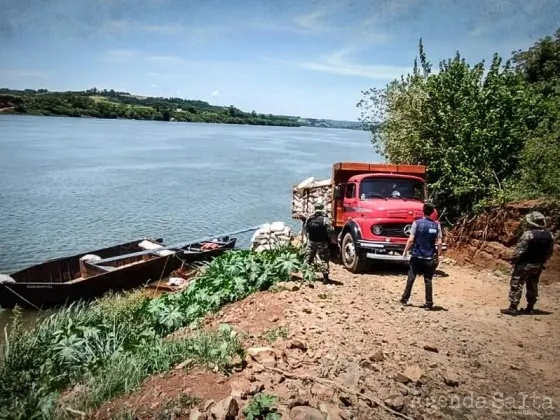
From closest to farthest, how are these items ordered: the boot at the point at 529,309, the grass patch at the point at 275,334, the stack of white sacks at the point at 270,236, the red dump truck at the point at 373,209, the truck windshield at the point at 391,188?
the grass patch at the point at 275,334 < the boot at the point at 529,309 < the red dump truck at the point at 373,209 < the truck windshield at the point at 391,188 < the stack of white sacks at the point at 270,236

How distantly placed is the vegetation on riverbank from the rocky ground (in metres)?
0.39

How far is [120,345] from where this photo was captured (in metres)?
7.48

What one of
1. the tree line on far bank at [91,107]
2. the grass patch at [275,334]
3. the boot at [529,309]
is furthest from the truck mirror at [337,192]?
the tree line on far bank at [91,107]

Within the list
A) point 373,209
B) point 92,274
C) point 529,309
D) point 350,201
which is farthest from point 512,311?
point 92,274

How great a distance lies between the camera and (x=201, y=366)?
18.4ft

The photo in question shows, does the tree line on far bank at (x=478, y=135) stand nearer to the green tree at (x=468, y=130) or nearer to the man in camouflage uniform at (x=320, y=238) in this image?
the green tree at (x=468, y=130)

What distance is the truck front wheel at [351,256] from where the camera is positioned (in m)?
11.3

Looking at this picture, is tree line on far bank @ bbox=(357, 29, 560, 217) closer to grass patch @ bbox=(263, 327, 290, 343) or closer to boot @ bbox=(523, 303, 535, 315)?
boot @ bbox=(523, 303, 535, 315)

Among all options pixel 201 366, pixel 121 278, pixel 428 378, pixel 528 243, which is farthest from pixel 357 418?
pixel 121 278

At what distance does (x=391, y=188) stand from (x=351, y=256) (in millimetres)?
2226

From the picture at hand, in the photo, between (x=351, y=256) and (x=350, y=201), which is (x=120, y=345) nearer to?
(x=351, y=256)

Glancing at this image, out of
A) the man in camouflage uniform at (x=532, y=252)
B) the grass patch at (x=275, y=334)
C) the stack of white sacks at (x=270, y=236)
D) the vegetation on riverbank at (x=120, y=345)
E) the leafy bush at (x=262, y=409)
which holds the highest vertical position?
the man in camouflage uniform at (x=532, y=252)

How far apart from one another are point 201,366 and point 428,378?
2840 mm

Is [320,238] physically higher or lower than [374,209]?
lower
